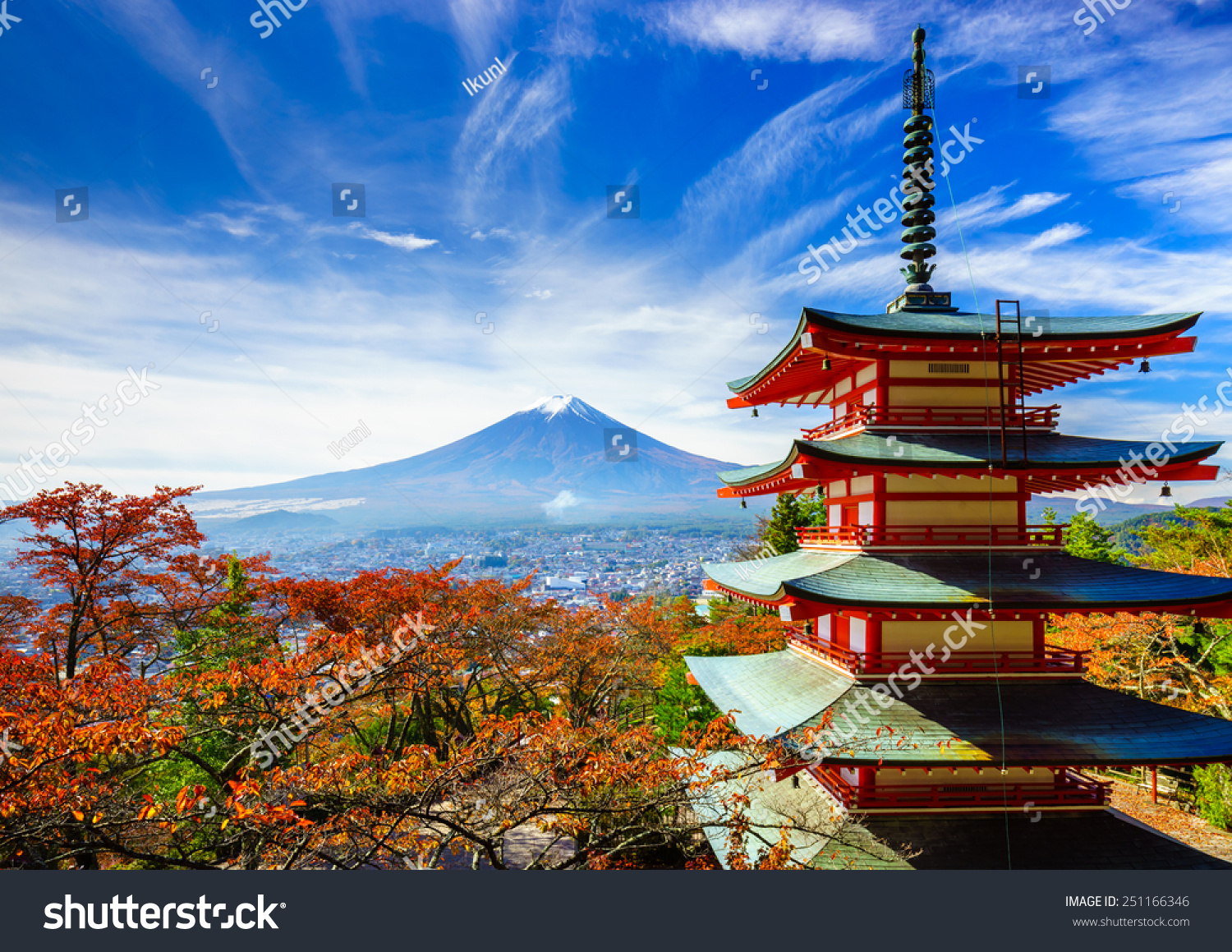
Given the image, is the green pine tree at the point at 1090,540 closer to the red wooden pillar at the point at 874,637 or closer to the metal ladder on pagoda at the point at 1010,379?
the metal ladder on pagoda at the point at 1010,379

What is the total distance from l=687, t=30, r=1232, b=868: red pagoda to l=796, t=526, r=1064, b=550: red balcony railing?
3 centimetres

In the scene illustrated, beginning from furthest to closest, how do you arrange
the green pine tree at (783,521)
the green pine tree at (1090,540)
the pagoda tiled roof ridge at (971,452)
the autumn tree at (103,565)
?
the green pine tree at (783,521)
the green pine tree at (1090,540)
the autumn tree at (103,565)
the pagoda tiled roof ridge at (971,452)

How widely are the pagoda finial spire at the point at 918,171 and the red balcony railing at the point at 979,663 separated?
6068mm

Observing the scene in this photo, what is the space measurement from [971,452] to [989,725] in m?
3.68

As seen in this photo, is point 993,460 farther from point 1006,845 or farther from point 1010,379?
point 1006,845

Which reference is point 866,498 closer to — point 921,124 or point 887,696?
point 887,696

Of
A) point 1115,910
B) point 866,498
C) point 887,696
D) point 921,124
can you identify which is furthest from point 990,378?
point 1115,910

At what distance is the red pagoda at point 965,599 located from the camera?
683 cm

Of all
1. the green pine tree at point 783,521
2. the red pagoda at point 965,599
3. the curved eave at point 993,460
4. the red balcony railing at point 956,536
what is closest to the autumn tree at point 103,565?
the red pagoda at point 965,599

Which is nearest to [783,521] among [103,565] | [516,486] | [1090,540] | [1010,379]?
[1090,540]

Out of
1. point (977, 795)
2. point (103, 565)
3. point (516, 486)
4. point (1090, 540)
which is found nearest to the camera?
point (977, 795)

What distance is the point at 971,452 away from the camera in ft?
24.7

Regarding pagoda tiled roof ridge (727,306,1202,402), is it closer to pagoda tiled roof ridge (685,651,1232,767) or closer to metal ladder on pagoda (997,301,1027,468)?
metal ladder on pagoda (997,301,1027,468)

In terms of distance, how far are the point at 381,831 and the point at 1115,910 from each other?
28.9 feet
